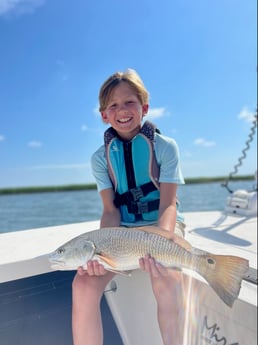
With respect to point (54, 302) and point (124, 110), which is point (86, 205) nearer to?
point (54, 302)

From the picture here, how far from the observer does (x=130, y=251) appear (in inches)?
45.9

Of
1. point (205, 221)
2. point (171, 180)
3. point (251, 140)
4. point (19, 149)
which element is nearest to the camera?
point (171, 180)

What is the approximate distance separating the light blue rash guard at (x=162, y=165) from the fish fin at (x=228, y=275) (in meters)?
0.48

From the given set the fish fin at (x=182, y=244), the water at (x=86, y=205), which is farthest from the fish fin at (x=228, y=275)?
the water at (x=86, y=205)

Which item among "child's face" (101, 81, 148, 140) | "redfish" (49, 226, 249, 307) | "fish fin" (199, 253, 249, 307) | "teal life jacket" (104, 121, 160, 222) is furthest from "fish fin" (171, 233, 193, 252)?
"child's face" (101, 81, 148, 140)

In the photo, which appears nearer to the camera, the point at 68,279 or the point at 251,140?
the point at 68,279

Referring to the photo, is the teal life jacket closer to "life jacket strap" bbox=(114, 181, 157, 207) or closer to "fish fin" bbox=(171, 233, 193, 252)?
"life jacket strap" bbox=(114, 181, 157, 207)

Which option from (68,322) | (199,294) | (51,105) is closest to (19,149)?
(51,105)

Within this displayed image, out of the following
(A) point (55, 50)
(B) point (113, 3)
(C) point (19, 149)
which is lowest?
(C) point (19, 149)

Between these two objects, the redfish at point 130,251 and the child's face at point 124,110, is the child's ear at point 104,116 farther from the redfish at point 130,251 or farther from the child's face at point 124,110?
the redfish at point 130,251

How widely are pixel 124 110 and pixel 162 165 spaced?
13.0 inches

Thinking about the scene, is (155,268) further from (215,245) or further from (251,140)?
(251,140)

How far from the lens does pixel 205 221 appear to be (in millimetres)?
2736

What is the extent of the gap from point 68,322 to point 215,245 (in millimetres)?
934
